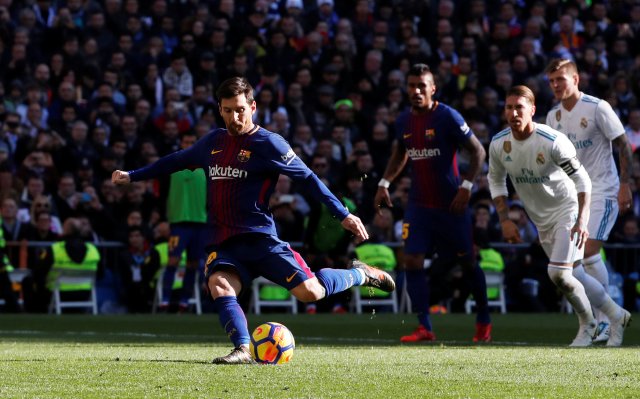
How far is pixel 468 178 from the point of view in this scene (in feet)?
38.7

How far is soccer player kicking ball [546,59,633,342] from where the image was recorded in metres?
11.1

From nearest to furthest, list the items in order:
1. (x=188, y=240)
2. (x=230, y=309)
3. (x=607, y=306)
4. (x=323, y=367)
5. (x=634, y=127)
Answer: (x=323, y=367)
(x=230, y=309)
(x=607, y=306)
(x=188, y=240)
(x=634, y=127)

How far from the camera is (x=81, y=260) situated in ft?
57.5

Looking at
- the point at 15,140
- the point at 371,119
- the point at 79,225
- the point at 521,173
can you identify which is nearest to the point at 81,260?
the point at 79,225

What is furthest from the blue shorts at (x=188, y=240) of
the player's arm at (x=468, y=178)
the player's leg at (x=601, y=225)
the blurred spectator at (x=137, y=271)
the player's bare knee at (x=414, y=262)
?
the player's leg at (x=601, y=225)

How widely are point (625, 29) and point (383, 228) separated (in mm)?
8058

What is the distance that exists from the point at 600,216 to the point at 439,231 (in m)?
1.53

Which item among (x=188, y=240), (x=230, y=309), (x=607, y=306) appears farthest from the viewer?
(x=188, y=240)

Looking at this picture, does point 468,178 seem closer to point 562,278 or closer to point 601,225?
point 601,225

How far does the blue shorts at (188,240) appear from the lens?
56.3ft

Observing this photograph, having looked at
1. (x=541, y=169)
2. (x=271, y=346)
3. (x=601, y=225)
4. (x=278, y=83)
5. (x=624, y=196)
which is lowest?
(x=271, y=346)

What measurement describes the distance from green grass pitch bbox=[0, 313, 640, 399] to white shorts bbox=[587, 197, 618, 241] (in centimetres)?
97

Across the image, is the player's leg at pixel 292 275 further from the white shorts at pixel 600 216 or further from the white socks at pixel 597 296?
the white shorts at pixel 600 216

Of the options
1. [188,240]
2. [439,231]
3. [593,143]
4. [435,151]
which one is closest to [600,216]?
[593,143]
